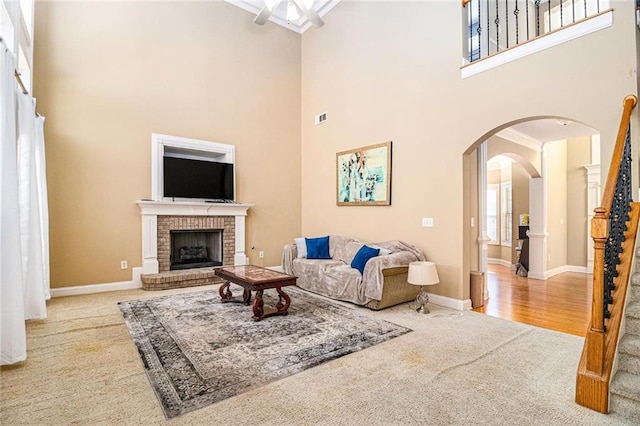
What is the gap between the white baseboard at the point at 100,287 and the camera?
475cm

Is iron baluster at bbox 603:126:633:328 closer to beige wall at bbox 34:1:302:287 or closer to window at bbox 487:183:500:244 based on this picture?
beige wall at bbox 34:1:302:287

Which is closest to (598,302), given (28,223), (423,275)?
(423,275)

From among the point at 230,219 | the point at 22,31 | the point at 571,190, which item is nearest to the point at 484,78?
the point at 230,219

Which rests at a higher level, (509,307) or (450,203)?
(450,203)

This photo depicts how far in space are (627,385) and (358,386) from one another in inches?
64.5

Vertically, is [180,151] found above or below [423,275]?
above

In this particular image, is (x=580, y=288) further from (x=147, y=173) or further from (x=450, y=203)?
(x=147, y=173)

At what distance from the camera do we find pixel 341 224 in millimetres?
6180

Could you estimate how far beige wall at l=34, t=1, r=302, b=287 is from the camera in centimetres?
480

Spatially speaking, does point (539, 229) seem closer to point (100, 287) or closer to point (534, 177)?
point (534, 177)

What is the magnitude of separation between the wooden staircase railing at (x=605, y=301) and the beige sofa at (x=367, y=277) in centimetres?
217

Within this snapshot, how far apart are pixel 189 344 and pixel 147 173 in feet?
11.8

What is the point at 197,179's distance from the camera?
5.88 m

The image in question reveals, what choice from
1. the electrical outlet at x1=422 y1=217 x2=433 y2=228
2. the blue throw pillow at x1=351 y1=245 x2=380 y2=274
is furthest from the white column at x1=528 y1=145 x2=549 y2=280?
the blue throw pillow at x1=351 y1=245 x2=380 y2=274
